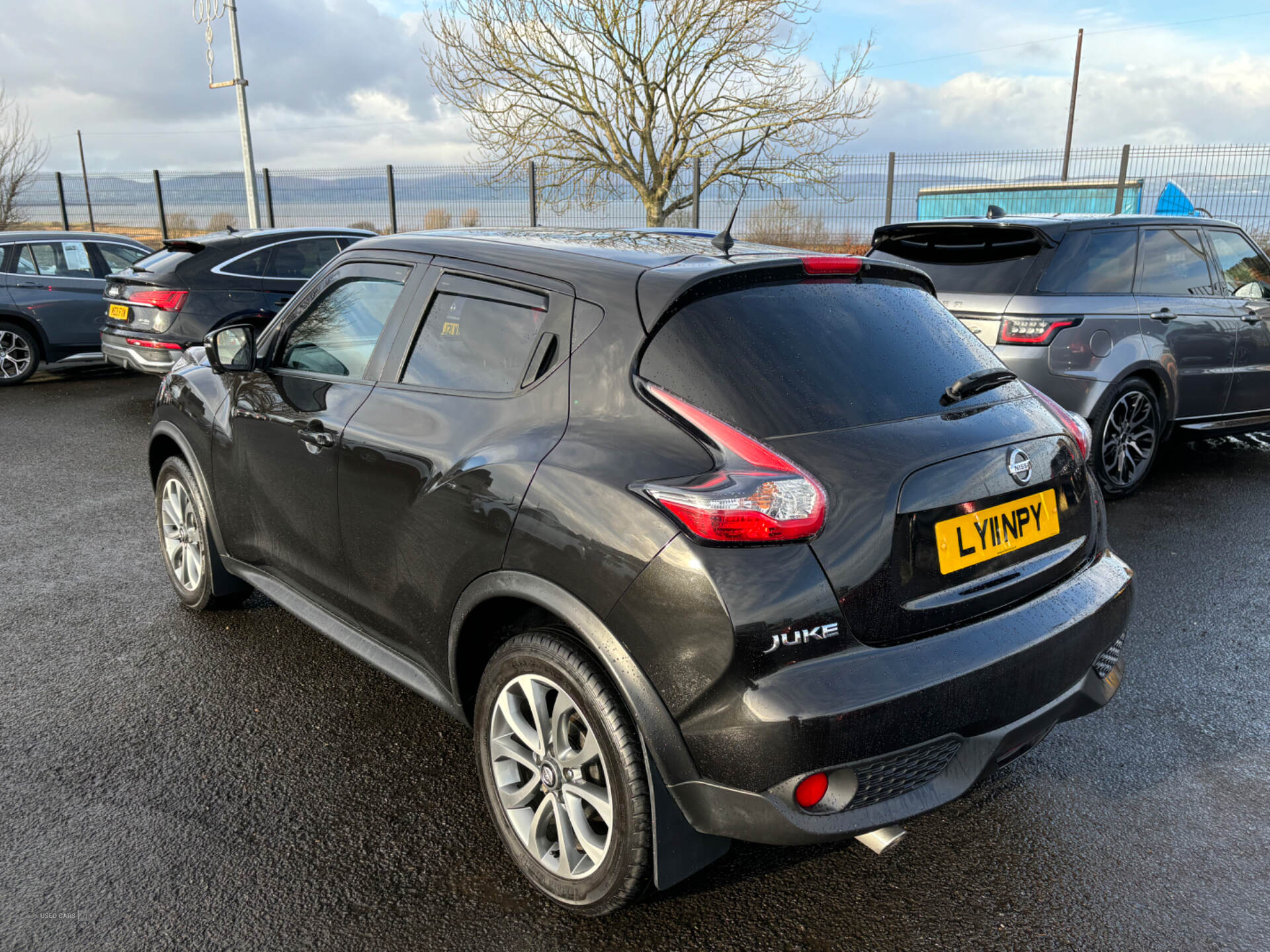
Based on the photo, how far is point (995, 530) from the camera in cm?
239

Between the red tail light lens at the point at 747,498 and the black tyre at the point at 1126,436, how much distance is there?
15.0 ft

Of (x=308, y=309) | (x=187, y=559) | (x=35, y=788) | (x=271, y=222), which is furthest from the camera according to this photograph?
(x=271, y=222)

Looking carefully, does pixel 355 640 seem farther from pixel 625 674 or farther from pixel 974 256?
pixel 974 256

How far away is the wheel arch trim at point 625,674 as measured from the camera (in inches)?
83.0

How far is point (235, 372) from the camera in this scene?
3729 millimetres

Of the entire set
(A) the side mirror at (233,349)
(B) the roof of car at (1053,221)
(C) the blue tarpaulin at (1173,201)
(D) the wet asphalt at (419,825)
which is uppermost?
(C) the blue tarpaulin at (1173,201)

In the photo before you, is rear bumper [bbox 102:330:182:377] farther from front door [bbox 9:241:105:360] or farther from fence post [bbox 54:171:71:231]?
fence post [bbox 54:171:71:231]

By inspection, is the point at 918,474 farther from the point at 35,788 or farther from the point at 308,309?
the point at 35,788

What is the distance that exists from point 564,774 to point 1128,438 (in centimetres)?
526

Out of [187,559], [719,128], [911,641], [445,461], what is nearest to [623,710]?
[911,641]

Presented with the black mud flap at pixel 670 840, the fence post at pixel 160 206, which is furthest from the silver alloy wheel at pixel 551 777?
the fence post at pixel 160 206

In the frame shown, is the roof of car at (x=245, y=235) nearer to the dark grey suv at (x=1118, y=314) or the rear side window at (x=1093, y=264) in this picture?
the dark grey suv at (x=1118, y=314)

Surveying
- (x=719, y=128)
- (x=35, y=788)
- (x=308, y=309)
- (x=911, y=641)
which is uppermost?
(x=719, y=128)

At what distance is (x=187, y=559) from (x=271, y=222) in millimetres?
18873
